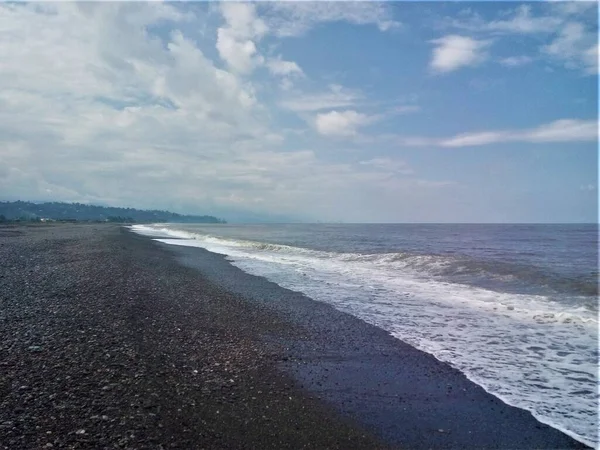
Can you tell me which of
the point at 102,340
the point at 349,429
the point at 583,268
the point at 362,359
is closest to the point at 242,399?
the point at 349,429

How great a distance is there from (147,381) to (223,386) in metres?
1.30

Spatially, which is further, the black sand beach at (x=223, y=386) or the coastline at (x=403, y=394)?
the coastline at (x=403, y=394)

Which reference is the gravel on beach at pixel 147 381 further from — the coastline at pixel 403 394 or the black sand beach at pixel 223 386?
the coastline at pixel 403 394

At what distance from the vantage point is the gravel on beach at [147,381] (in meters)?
5.20

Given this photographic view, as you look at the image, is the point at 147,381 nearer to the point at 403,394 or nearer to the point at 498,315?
the point at 403,394

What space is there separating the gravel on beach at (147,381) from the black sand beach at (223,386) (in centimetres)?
3

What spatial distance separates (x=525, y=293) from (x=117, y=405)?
17434 mm

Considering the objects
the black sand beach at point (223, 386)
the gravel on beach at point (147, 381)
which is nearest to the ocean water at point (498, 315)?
the black sand beach at point (223, 386)

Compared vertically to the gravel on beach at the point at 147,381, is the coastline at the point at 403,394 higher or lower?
lower

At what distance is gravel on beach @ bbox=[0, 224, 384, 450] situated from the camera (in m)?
5.20

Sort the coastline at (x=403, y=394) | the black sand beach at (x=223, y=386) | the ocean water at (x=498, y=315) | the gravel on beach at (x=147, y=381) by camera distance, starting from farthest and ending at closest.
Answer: the ocean water at (x=498, y=315) < the coastline at (x=403, y=394) < the black sand beach at (x=223, y=386) < the gravel on beach at (x=147, y=381)

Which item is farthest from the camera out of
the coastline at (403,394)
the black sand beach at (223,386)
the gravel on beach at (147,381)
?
the coastline at (403,394)

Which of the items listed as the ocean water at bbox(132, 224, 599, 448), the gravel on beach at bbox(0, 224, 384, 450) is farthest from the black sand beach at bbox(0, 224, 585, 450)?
the ocean water at bbox(132, 224, 599, 448)

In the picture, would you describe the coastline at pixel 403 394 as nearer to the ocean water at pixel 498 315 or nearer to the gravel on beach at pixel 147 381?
the ocean water at pixel 498 315
